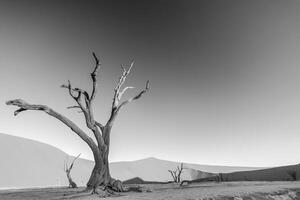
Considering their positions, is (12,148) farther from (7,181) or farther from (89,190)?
(89,190)

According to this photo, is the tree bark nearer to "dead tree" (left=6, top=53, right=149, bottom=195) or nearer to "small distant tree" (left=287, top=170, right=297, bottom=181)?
"dead tree" (left=6, top=53, right=149, bottom=195)

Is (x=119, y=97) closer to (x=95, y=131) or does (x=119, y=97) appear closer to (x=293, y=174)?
(x=95, y=131)

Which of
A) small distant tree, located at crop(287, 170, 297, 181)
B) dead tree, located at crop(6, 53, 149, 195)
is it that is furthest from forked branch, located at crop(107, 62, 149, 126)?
small distant tree, located at crop(287, 170, 297, 181)

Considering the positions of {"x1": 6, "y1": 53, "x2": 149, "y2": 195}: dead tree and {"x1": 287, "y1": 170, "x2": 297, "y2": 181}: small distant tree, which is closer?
{"x1": 6, "y1": 53, "x2": 149, "y2": 195}: dead tree

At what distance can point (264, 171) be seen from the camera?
64.1 m

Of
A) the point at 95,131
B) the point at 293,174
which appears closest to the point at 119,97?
the point at 95,131

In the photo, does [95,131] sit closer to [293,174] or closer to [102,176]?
[102,176]

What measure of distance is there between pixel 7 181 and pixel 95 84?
159 m

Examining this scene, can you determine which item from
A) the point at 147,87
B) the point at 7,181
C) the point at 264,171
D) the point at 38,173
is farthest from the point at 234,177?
the point at 38,173

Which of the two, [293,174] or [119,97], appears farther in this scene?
[293,174]

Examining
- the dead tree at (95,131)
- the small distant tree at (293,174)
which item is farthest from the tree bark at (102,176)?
the small distant tree at (293,174)

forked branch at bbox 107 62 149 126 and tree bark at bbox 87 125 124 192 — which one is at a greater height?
forked branch at bbox 107 62 149 126

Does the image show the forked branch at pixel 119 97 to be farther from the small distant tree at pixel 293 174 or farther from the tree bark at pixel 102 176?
the small distant tree at pixel 293 174

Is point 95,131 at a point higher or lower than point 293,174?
lower
